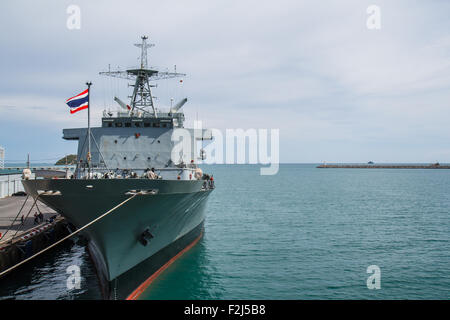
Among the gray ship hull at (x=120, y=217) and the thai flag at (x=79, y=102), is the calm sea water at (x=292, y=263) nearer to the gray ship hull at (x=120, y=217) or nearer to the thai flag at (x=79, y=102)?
the gray ship hull at (x=120, y=217)

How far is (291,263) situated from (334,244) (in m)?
5.87

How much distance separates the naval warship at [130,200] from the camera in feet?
43.5

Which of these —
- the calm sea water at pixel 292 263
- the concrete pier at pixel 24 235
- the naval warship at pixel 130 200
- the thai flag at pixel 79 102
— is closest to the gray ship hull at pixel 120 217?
the naval warship at pixel 130 200

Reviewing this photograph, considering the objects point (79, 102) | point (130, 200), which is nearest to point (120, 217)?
point (130, 200)

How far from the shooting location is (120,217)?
1331 cm

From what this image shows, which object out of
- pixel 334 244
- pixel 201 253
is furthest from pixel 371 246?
pixel 201 253

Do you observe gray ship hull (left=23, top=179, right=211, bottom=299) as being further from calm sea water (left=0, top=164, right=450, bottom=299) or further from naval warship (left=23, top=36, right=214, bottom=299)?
calm sea water (left=0, top=164, right=450, bottom=299)

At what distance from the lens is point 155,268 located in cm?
1681

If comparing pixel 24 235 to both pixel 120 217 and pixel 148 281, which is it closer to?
pixel 148 281

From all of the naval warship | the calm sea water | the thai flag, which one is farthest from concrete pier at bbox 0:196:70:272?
the thai flag

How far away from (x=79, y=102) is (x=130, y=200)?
451 cm

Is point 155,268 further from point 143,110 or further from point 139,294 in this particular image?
point 143,110

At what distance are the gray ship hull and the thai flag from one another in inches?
117
